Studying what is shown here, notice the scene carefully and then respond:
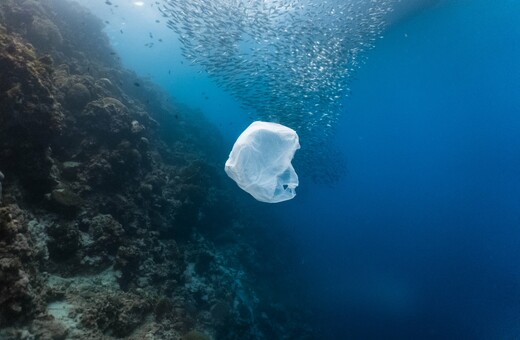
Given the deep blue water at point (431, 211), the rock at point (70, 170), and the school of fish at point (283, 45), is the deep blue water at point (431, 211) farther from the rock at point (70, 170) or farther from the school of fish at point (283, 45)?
the rock at point (70, 170)

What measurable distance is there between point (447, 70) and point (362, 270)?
20.9 m

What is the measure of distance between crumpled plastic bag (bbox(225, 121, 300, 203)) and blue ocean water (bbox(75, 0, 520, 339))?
13.3 metres

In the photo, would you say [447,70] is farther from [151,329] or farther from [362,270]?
[151,329]

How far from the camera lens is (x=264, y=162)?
544 cm

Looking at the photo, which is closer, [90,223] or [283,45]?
[90,223]

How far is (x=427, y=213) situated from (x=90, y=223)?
4872 cm

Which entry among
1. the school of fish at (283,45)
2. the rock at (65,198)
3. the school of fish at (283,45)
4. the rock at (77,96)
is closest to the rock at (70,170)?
the rock at (65,198)

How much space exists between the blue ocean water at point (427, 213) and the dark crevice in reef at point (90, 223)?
8548mm

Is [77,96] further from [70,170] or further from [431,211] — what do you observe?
[431,211]

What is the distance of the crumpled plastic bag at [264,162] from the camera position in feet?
17.2

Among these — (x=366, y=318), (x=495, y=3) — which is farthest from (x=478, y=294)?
(x=495, y=3)

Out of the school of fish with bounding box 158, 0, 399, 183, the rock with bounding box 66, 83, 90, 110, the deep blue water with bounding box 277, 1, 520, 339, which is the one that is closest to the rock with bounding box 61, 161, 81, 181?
the rock with bounding box 66, 83, 90, 110

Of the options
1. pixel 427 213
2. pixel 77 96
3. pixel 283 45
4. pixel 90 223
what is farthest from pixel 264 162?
pixel 427 213

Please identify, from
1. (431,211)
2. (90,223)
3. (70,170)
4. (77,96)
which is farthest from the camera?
(431,211)
